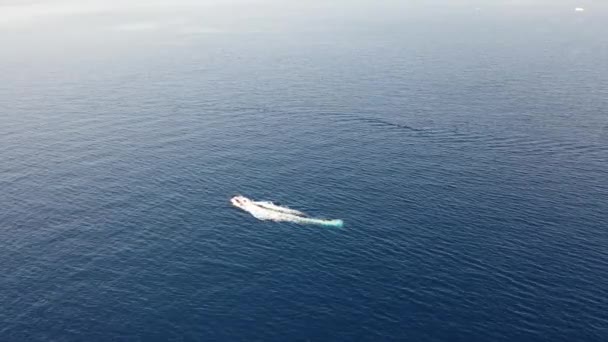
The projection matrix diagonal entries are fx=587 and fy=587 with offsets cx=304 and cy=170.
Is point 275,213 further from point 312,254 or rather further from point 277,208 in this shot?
point 312,254

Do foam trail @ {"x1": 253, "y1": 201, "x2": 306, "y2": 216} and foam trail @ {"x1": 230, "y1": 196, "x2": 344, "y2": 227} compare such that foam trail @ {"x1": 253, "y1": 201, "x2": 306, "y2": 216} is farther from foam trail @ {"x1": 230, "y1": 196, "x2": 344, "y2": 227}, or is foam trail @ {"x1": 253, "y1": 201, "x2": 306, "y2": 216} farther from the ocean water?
the ocean water

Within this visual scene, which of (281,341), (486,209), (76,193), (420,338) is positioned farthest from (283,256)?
(76,193)

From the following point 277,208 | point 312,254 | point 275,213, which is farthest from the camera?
point 277,208

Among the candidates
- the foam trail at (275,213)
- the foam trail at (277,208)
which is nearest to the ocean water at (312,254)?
the foam trail at (275,213)

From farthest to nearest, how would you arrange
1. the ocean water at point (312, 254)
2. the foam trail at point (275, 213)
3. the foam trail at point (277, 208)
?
1. the foam trail at point (277, 208)
2. the foam trail at point (275, 213)
3. the ocean water at point (312, 254)

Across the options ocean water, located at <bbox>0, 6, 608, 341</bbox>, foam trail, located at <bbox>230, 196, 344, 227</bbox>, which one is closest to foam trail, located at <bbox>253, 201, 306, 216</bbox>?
foam trail, located at <bbox>230, 196, 344, 227</bbox>

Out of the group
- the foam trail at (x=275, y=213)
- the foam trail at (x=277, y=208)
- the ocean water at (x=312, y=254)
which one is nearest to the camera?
the ocean water at (x=312, y=254)

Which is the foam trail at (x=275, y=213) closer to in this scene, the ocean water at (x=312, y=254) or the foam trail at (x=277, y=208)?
the foam trail at (x=277, y=208)

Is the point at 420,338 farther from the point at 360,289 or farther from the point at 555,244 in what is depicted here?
the point at 555,244

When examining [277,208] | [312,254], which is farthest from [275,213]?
[312,254]

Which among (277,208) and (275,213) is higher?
(277,208)
